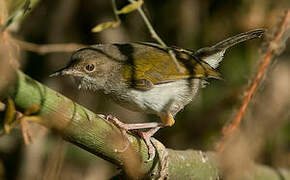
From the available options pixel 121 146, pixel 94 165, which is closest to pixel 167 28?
pixel 94 165

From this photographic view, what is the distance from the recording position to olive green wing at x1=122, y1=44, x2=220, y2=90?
3807mm

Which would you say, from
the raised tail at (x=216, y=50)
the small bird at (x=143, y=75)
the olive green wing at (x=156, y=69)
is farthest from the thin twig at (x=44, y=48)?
the raised tail at (x=216, y=50)

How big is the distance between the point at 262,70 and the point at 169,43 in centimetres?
226

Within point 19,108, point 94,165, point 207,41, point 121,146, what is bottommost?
point 94,165

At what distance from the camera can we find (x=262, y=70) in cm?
362

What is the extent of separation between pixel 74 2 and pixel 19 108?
3633mm

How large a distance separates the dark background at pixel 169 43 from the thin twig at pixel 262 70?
163 centimetres

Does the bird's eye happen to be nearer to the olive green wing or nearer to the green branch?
the olive green wing

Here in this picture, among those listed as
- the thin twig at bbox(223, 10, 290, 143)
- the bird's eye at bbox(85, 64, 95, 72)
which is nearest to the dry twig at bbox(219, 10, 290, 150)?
the thin twig at bbox(223, 10, 290, 143)

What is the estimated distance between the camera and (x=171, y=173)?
3.17 metres

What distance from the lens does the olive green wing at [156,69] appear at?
381cm

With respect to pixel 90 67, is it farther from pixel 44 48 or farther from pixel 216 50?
pixel 216 50

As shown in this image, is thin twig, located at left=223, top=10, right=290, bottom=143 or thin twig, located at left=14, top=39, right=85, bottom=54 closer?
thin twig, located at left=223, top=10, right=290, bottom=143

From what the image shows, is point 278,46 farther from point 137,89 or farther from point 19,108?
point 19,108
